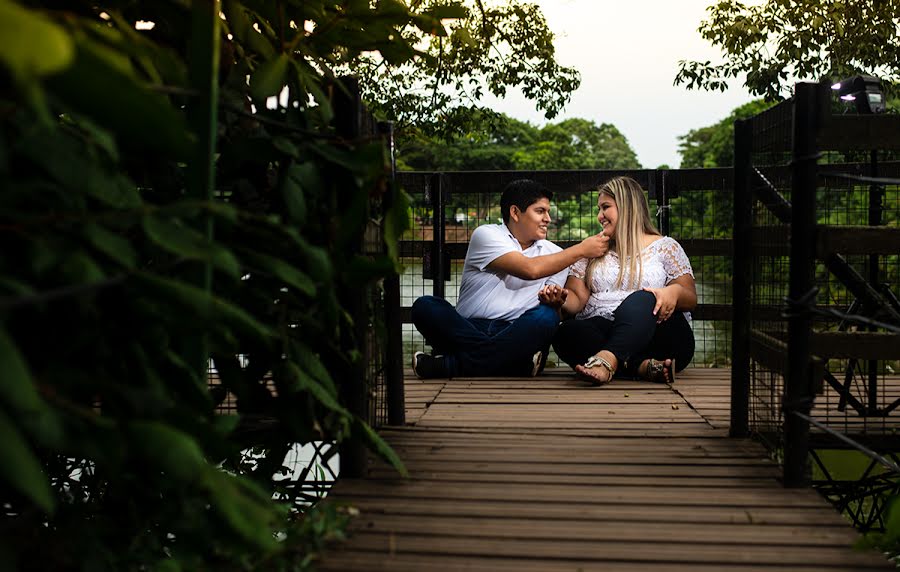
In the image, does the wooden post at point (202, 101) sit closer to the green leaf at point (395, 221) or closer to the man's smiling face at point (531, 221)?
the green leaf at point (395, 221)

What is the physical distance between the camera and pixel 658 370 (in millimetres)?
4898

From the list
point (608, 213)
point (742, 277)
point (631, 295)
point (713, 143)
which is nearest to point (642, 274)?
point (631, 295)

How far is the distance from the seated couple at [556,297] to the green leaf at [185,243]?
3.40 m

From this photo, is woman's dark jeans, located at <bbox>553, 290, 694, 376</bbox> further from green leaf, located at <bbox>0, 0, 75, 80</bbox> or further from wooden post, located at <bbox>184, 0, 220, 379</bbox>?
green leaf, located at <bbox>0, 0, 75, 80</bbox>

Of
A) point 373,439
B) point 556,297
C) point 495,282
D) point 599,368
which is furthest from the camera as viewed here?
point 495,282

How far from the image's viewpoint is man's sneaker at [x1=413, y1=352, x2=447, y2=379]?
5156 millimetres

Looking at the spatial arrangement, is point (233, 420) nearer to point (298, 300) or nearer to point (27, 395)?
point (298, 300)

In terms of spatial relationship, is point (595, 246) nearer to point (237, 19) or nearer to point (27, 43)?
point (237, 19)

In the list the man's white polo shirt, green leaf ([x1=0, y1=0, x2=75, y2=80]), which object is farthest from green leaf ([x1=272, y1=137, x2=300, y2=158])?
the man's white polo shirt

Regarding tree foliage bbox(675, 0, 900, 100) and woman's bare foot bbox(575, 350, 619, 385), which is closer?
woman's bare foot bbox(575, 350, 619, 385)

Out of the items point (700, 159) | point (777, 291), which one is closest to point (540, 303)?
point (777, 291)

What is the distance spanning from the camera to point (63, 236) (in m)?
1.55

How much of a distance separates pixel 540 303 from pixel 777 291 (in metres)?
2.01

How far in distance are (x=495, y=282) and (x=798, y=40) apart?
6265 mm
